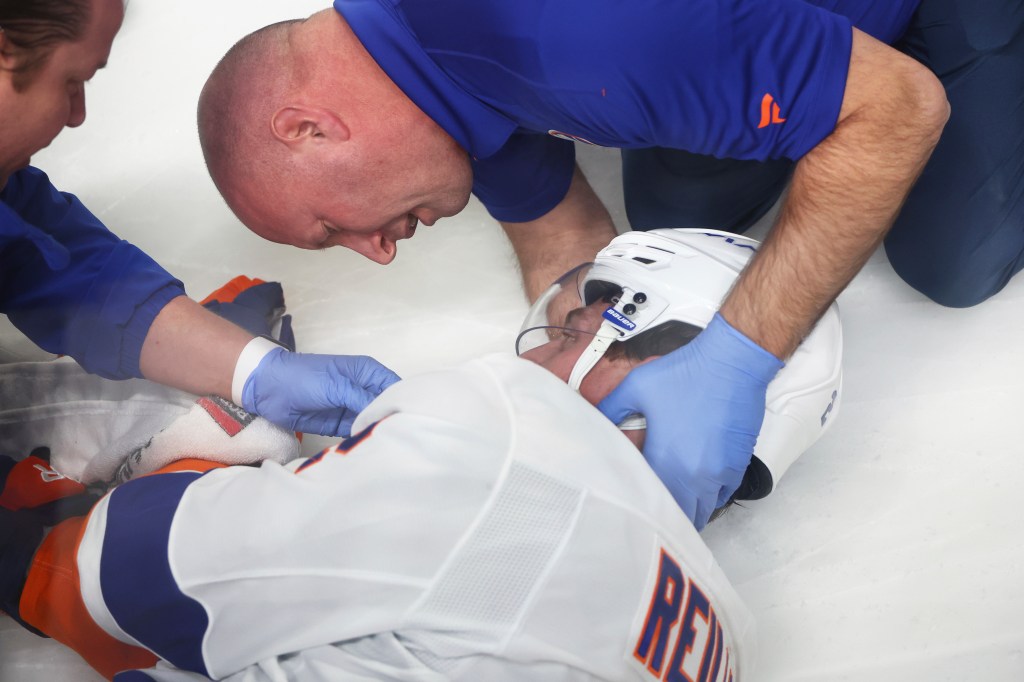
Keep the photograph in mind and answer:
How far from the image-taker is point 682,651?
887 mm

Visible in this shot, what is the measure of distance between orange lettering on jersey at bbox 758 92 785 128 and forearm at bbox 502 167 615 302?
0.54 metres

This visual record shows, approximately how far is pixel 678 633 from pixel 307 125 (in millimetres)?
716

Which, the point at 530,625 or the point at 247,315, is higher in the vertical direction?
the point at 530,625

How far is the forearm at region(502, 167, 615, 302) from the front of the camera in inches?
59.2

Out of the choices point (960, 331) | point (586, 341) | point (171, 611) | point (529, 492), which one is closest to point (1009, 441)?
point (960, 331)

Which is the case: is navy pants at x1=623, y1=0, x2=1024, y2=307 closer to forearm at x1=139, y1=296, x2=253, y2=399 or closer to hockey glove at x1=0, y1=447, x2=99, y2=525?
forearm at x1=139, y1=296, x2=253, y2=399

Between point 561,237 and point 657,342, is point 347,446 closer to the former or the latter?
point 657,342

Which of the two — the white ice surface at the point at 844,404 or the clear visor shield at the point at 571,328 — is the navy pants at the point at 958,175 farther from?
the clear visor shield at the point at 571,328

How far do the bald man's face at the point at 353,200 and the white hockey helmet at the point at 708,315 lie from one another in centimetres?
24

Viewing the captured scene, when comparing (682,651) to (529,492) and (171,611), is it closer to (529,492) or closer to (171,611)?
(529,492)

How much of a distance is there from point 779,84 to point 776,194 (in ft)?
2.00

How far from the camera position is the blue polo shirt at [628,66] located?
0.95 meters

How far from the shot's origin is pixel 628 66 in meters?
0.96

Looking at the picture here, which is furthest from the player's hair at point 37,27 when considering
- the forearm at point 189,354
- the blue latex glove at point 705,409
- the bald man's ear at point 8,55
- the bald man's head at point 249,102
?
the blue latex glove at point 705,409
